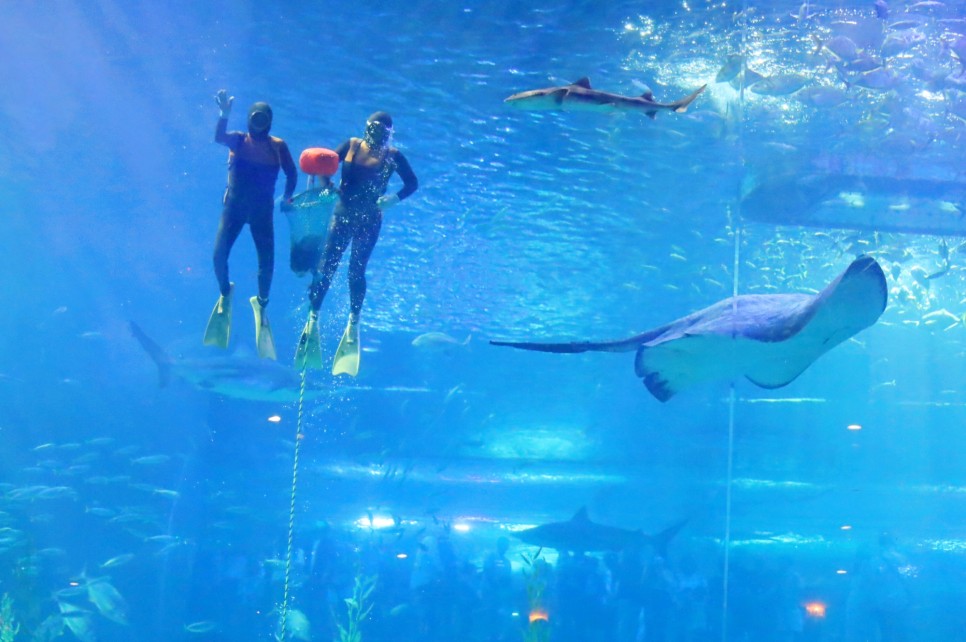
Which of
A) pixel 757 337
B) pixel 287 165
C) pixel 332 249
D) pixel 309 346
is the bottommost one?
pixel 309 346

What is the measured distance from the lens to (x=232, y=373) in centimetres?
1434

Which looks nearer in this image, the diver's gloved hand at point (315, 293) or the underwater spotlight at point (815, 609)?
the diver's gloved hand at point (315, 293)

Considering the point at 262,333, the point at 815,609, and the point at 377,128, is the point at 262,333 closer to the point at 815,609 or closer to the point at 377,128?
the point at 377,128

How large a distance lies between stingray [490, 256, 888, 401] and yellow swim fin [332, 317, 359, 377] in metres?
1.53

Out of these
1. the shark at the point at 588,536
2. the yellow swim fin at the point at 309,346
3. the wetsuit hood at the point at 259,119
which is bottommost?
the shark at the point at 588,536

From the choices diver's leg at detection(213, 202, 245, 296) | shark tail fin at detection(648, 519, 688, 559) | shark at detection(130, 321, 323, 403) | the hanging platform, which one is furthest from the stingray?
shark tail fin at detection(648, 519, 688, 559)

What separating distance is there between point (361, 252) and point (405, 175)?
2.38 feet

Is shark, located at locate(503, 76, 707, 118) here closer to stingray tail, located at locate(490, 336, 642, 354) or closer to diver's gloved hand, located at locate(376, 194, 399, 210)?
diver's gloved hand, located at locate(376, 194, 399, 210)

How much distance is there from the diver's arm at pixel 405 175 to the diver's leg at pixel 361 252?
0.26 m

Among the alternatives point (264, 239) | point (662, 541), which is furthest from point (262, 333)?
point (662, 541)

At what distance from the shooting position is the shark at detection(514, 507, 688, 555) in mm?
19688

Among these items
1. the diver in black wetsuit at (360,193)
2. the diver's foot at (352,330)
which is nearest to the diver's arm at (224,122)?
the diver in black wetsuit at (360,193)

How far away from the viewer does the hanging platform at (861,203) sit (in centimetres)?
977

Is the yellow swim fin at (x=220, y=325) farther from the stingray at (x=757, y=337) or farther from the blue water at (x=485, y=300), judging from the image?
the stingray at (x=757, y=337)
